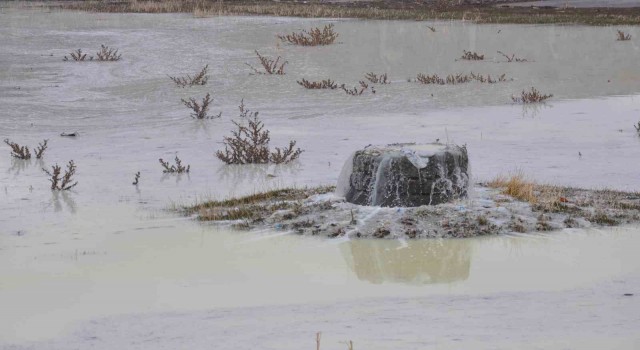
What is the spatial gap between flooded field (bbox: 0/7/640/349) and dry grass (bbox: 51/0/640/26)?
38.8 feet

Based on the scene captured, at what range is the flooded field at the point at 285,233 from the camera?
6668 millimetres

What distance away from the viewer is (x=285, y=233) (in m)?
9.09

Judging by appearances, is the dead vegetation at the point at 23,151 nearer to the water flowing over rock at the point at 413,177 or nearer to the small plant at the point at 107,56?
the water flowing over rock at the point at 413,177

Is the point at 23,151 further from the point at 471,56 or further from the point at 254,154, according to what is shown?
the point at 471,56

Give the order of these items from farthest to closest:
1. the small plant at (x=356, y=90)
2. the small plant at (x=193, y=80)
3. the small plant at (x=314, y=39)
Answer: the small plant at (x=314, y=39) < the small plant at (x=193, y=80) < the small plant at (x=356, y=90)

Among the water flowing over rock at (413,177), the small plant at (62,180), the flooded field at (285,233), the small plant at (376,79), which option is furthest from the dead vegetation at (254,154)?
the small plant at (376,79)

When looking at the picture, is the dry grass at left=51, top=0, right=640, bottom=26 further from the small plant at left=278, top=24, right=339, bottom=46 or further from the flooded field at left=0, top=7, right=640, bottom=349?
the flooded field at left=0, top=7, right=640, bottom=349

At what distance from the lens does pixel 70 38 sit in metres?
30.3

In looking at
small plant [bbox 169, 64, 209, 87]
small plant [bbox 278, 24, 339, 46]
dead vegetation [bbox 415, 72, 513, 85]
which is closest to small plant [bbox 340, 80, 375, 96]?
dead vegetation [bbox 415, 72, 513, 85]

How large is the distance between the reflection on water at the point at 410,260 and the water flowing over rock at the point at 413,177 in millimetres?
797

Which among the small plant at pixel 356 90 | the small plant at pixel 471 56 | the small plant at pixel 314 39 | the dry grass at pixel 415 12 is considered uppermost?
the dry grass at pixel 415 12

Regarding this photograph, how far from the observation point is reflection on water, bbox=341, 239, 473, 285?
308 inches

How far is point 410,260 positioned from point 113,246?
226 cm

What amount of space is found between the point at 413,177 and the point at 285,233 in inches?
46.8
